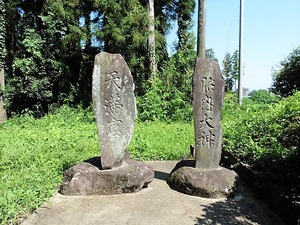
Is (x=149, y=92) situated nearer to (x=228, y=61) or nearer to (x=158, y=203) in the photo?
(x=158, y=203)

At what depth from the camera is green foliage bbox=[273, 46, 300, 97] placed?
1653 cm

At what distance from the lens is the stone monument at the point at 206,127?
4.18 meters

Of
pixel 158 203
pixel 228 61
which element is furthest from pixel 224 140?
pixel 228 61

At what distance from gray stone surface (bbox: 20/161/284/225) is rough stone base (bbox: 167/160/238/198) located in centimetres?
9

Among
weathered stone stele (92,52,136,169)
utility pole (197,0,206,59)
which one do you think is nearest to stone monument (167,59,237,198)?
weathered stone stele (92,52,136,169)

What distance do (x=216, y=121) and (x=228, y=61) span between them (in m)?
24.2

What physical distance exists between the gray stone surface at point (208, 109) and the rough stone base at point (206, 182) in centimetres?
19

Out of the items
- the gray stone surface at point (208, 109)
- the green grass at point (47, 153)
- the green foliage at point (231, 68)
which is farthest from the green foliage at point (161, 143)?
the green foliage at point (231, 68)

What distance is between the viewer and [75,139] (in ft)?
23.6

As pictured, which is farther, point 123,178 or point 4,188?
point 123,178

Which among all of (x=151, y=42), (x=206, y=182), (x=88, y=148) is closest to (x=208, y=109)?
(x=206, y=182)

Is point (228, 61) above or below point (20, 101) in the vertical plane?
above

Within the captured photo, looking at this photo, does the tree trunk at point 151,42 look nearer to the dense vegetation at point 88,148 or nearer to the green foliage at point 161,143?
the dense vegetation at point 88,148

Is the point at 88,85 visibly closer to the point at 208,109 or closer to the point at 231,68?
the point at 208,109
